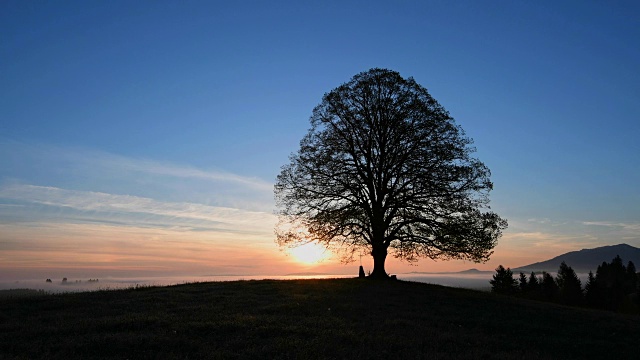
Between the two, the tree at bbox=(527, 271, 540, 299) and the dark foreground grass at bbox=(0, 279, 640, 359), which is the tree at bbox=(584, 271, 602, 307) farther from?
the dark foreground grass at bbox=(0, 279, 640, 359)

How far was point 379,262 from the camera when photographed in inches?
1400

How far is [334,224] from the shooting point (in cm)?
3494

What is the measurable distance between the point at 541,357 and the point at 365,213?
21564 mm

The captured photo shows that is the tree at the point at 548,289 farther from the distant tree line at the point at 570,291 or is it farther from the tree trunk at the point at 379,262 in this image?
the tree trunk at the point at 379,262

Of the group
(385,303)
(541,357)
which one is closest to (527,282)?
(385,303)

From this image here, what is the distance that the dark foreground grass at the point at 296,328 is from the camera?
41.7 ft

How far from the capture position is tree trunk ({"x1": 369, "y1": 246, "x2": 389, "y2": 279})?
3541 cm

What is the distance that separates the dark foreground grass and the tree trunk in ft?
27.7

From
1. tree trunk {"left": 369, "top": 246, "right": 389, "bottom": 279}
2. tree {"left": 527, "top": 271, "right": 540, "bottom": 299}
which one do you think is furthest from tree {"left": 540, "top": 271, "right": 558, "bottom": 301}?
tree trunk {"left": 369, "top": 246, "right": 389, "bottom": 279}

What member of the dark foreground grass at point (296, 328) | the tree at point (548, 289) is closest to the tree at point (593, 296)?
the tree at point (548, 289)

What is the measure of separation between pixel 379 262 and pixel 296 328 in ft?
68.3

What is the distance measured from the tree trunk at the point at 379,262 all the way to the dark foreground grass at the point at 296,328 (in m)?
8.44

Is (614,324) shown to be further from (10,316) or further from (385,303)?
(10,316)

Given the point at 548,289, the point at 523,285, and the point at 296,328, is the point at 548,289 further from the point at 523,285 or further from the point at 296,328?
the point at 296,328
